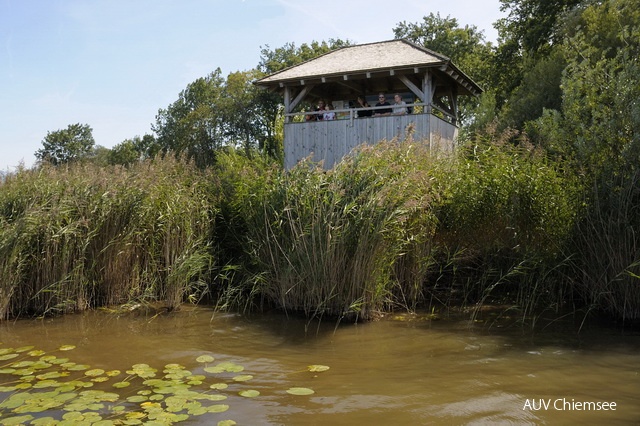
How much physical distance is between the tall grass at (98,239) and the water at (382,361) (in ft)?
1.76

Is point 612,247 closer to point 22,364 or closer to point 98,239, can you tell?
point 22,364

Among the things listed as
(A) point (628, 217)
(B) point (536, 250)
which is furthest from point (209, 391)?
(A) point (628, 217)

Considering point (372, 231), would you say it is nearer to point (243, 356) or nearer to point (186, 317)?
point (243, 356)

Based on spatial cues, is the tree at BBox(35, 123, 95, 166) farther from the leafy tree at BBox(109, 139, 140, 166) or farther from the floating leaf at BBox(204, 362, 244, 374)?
the floating leaf at BBox(204, 362, 244, 374)

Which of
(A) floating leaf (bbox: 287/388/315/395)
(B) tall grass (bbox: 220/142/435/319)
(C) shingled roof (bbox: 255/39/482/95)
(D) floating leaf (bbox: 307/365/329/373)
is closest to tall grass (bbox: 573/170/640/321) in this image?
(B) tall grass (bbox: 220/142/435/319)

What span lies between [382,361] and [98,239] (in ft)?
16.7

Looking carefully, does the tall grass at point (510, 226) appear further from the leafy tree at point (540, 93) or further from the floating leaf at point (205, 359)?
the leafy tree at point (540, 93)

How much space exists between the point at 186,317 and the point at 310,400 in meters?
4.15

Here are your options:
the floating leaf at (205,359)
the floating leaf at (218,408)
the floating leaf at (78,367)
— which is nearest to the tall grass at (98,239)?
the floating leaf at (78,367)

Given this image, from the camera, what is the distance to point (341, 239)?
25.7 ft

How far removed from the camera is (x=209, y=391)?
16.7ft

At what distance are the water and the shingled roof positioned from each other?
8998mm

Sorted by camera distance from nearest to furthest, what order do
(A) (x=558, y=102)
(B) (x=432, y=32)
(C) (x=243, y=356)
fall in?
(C) (x=243, y=356)
(A) (x=558, y=102)
(B) (x=432, y=32)

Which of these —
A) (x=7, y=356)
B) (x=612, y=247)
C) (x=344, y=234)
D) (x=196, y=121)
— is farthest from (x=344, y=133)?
(x=196, y=121)
